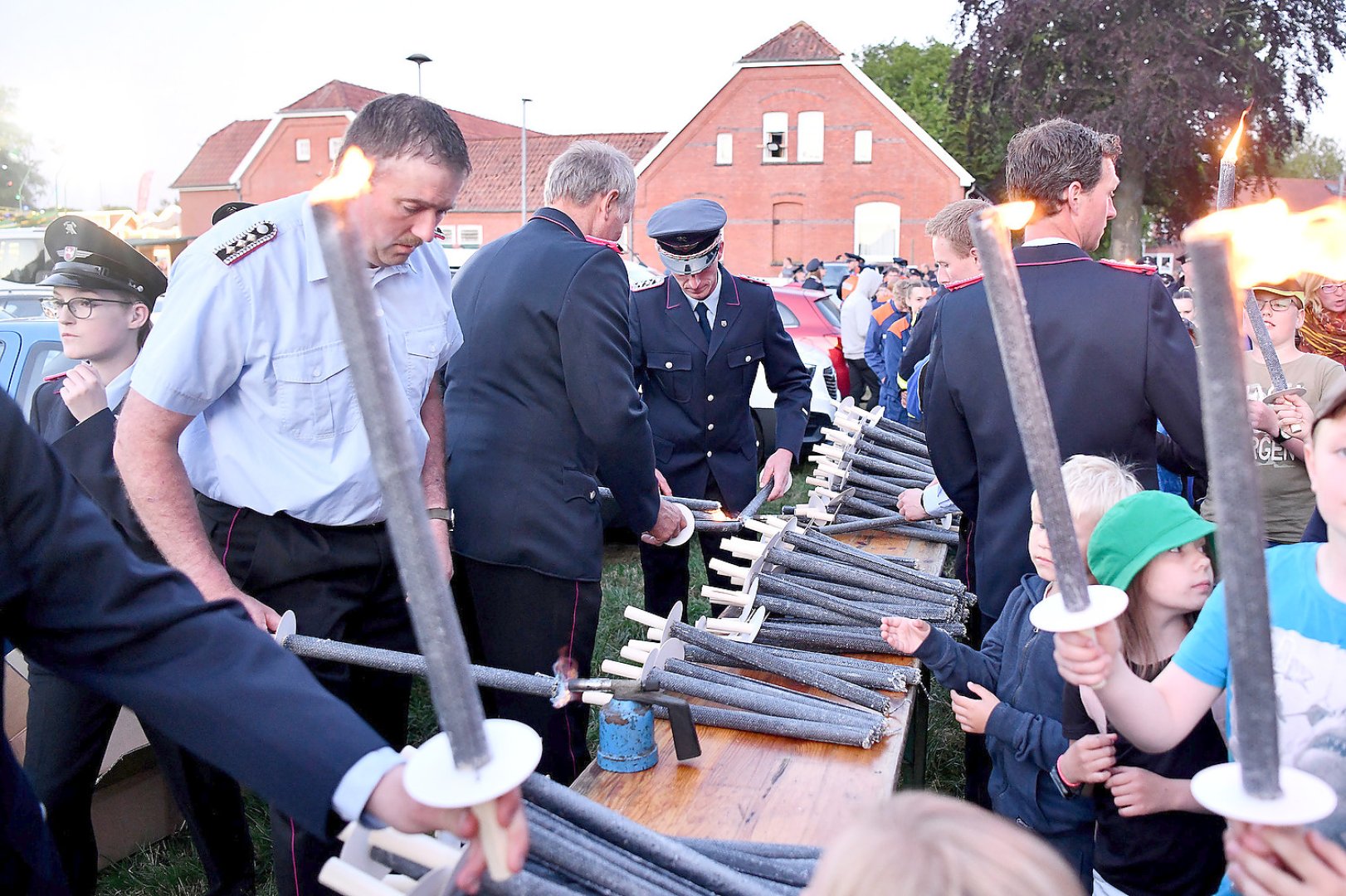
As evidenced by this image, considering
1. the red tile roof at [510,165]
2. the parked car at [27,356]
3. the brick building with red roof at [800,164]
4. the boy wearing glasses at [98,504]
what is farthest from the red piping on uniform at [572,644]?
the red tile roof at [510,165]

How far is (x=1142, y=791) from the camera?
2.06 meters

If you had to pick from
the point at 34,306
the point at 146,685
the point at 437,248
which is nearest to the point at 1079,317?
the point at 437,248

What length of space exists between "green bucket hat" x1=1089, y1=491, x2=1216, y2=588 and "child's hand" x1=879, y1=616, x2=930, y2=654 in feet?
2.30

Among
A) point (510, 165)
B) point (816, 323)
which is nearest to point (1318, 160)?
point (510, 165)

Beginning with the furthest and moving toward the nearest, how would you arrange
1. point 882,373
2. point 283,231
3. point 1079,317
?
point 882,373 → point 1079,317 → point 283,231

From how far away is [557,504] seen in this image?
306 centimetres

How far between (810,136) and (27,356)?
3450cm

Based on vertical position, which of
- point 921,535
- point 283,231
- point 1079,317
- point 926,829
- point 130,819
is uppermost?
point 283,231

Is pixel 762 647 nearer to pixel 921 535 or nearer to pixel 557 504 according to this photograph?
pixel 557 504

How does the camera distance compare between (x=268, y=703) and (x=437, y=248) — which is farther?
(x=437, y=248)

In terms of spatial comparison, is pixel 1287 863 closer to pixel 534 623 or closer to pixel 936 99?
pixel 534 623

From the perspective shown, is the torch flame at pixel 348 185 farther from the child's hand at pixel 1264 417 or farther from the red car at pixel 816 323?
the red car at pixel 816 323

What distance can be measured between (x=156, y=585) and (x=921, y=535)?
3631 mm

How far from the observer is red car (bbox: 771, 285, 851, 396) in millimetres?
10891
